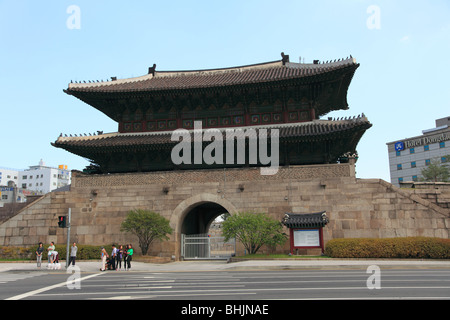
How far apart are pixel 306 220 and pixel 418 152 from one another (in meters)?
63.0

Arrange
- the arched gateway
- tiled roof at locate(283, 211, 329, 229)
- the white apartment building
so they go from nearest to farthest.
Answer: tiled roof at locate(283, 211, 329, 229), the arched gateway, the white apartment building

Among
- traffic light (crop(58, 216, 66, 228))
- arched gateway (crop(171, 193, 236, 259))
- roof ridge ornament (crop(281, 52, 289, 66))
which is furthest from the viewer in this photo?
roof ridge ornament (crop(281, 52, 289, 66))

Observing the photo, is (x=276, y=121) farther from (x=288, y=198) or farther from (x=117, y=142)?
(x=117, y=142)

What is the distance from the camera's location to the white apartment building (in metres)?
109

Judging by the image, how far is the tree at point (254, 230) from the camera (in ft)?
70.7

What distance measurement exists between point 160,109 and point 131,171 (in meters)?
5.15

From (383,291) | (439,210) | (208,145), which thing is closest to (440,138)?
(439,210)

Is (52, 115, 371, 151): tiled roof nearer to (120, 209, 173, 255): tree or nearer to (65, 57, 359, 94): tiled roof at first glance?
(65, 57, 359, 94): tiled roof

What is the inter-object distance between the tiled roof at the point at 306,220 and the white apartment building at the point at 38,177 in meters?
100

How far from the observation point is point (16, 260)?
24.1 meters

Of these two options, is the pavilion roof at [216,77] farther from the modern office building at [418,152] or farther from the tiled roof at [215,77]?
the modern office building at [418,152]

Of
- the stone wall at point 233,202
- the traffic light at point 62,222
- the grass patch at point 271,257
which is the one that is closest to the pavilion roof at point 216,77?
the stone wall at point 233,202

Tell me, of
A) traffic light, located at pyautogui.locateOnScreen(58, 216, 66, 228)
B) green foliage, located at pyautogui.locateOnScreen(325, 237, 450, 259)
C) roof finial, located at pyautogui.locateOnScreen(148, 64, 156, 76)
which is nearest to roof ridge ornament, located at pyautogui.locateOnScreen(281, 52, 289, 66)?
roof finial, located at pyautogui.locateOnScreen(148, 64, 156, 76)

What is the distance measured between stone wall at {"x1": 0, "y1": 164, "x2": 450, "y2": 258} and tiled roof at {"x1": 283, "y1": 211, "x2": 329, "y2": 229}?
1644 mm
